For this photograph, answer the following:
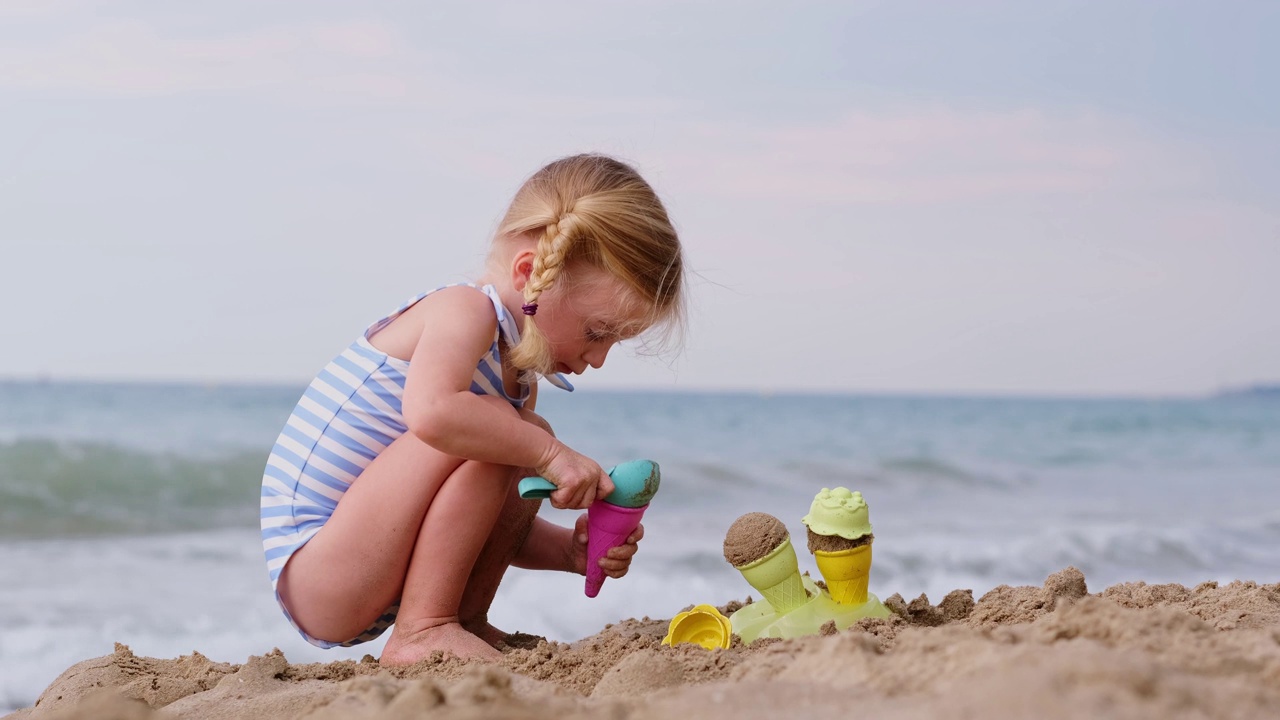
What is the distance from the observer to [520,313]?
2.04m

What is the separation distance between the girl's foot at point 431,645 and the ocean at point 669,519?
131 cm

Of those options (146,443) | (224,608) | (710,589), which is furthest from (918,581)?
(146,443)

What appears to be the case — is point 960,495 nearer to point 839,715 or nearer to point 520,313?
point 520,313

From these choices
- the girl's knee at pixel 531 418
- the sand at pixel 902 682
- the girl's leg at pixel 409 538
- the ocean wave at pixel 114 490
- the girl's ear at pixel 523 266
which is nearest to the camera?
the sand at pixel 902 682

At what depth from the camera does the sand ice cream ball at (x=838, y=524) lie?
6.18 ft

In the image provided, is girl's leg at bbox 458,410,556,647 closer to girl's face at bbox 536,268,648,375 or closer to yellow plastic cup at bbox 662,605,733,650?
girl's face at bbox 536,268,648,375

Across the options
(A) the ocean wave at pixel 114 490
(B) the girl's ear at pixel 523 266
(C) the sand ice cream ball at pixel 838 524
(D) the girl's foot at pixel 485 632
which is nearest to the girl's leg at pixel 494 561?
(D) the girl's foot at pixel 485 632

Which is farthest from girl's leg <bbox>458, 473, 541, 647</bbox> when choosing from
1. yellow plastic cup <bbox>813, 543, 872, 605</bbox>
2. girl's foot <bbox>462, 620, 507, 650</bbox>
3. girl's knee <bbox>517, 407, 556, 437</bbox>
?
yellow plastic cup <bbox>813, 543, 872, 605</bbox>

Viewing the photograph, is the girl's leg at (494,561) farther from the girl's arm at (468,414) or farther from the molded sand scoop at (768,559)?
the molded sand scoop at (768,559)

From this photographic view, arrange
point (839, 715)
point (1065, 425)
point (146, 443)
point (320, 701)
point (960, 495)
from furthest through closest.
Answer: point (1065, 425) < point (146, 443) < point (960, 495) < point (320, 701) < point (839, 715)

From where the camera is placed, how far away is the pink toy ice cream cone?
A: 203 cm

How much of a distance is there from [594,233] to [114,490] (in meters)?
5.45

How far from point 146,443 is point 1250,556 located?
7991 millimetres

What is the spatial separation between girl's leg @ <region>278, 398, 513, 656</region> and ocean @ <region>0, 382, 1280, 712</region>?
125cm
